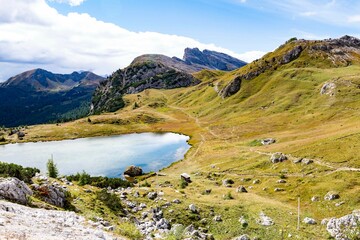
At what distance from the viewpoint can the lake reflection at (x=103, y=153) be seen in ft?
410

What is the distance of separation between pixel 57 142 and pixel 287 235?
173165mm

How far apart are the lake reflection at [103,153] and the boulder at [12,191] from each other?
75.2 metres

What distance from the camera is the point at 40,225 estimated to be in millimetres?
27797

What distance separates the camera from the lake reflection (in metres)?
125

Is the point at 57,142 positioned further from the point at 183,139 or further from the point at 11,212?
the point at 11,212

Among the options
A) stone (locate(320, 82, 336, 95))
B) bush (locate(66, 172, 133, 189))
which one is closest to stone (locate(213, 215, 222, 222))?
bush (locate(66, 172, 133, 189))

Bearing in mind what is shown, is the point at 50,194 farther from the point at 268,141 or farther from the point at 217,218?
the point at 268,141

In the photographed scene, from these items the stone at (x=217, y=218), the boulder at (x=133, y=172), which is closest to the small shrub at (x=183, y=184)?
the stone at (x=217, y=218)

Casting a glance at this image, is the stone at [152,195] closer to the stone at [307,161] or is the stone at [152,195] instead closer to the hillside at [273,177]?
the hillside at [273,177]

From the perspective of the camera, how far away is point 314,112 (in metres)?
156

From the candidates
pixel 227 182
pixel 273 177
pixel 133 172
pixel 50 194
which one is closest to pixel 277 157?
pixel 273 177

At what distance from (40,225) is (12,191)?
10.2 metres

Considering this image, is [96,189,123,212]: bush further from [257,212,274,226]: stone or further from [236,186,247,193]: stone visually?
[236,186,247,193]: stone

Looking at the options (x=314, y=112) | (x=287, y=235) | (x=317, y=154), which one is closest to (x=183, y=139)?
(x=314, y=112)
